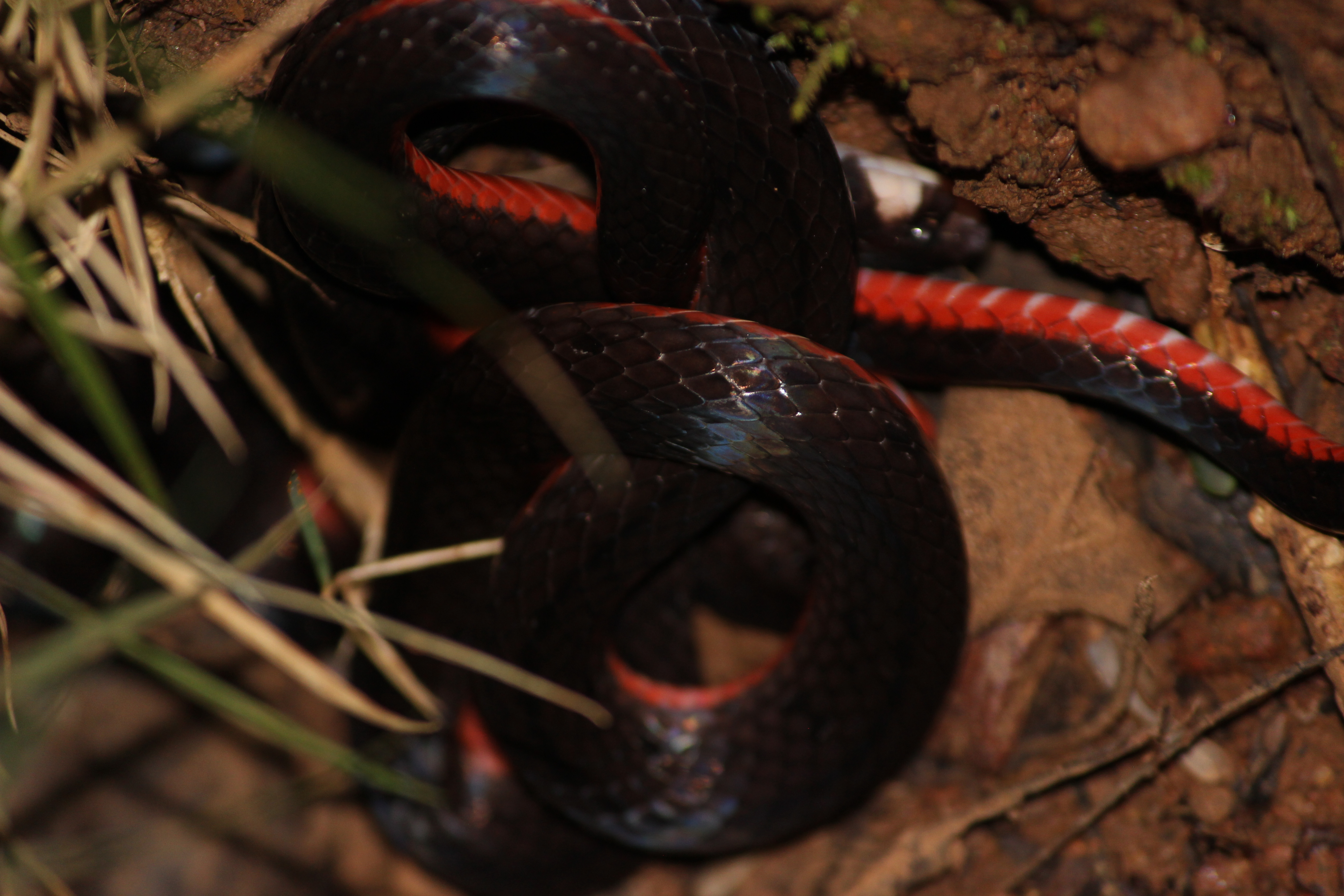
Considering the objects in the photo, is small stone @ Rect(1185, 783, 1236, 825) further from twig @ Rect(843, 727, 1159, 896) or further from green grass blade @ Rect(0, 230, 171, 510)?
green grass blade @ Rect(0, 230, 171, 510)

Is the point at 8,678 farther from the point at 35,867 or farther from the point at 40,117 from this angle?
the point at 40,117

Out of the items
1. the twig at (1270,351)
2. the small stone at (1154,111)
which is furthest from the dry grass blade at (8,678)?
the twig at (1270,351)

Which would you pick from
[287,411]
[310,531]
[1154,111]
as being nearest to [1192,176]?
[1154,111]

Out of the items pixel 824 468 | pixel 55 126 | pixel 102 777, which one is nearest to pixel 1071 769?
pixel 824 468

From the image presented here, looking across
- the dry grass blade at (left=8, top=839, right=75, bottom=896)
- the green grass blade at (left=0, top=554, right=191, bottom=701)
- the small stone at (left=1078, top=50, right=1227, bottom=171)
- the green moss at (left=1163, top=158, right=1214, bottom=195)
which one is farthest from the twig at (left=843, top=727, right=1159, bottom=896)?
the green grass blade at (left=0, top=554, right=191, bottom=701)

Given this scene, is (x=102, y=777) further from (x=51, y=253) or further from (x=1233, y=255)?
(x=1233, y=255)
